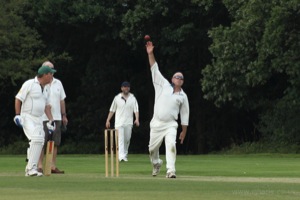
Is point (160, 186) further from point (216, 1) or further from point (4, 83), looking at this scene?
point (4, 83)

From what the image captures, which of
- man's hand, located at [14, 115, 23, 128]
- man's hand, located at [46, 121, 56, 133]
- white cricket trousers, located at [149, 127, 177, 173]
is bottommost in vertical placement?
white cricket trousers, located at [149, 127, 177, 173]

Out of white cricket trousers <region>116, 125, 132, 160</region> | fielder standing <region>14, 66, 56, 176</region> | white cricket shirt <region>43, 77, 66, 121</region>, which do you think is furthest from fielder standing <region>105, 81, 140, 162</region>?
fielder standing <region>14, 66, 56, 176</region>

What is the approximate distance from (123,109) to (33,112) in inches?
400

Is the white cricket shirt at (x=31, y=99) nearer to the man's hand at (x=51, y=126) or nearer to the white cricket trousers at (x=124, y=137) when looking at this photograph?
the man's hand at (x=51, y=126)

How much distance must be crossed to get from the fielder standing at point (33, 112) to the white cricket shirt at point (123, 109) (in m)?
9.88

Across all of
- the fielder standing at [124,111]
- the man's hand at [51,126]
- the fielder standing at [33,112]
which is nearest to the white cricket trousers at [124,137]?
the fielder standing at [124,111]

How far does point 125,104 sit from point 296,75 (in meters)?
12.2

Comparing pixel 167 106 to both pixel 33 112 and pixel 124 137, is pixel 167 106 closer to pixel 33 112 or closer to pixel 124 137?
pixel 33 112

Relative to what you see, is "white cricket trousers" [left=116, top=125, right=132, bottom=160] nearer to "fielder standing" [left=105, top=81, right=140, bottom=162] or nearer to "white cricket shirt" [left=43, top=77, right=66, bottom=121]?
"fielder standing" [left=105, top=81, right=140, bottom=162]

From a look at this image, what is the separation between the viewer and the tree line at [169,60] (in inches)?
1591

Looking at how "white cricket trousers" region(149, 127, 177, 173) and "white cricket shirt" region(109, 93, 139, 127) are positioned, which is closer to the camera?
"white cricket trousers" region(149, 127, 177, 173)

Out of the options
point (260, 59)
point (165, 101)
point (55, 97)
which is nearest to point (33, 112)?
point (55, 97)

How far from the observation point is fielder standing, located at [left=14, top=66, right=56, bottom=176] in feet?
64.4

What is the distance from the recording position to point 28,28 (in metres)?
46.8
